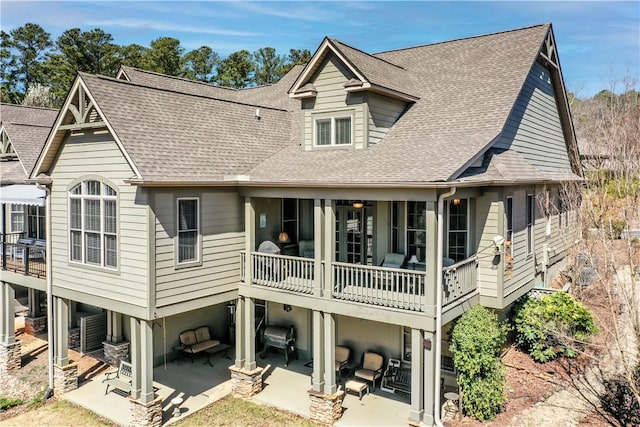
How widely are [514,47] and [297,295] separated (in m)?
11.4

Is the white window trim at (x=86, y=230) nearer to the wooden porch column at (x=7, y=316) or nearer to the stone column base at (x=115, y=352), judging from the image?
the stone column base at (x=115, y=352)

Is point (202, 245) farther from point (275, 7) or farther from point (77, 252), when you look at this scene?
point (275, 7)

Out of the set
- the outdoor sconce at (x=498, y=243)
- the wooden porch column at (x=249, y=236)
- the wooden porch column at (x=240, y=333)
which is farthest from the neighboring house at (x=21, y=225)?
the outdoor sconce at (x=498, y=243)

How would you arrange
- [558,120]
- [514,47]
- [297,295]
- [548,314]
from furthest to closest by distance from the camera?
[558,120] < [514,47] < [548,314] < [297,295]

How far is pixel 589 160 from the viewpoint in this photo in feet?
69.8

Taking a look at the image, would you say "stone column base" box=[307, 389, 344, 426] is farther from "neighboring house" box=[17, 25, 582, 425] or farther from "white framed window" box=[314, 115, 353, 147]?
"white framed window" box=[314, 115, 353, 147]

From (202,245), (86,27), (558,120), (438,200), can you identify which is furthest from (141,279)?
(86,27)


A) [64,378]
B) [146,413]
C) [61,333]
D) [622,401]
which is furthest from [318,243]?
[64,378]

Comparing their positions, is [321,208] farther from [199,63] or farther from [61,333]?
[199,63]

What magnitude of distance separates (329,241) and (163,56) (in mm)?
43383

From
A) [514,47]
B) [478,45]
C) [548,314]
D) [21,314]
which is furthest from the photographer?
[21,314]

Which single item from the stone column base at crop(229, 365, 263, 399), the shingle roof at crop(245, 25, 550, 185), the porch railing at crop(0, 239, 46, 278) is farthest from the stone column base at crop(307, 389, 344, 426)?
the porch railing at crop(0, 239, 46, 278)

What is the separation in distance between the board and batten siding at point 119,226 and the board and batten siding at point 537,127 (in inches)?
415

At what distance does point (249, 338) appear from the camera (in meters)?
13.8
